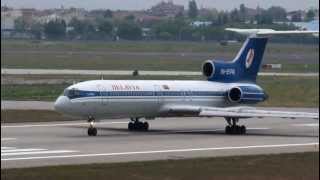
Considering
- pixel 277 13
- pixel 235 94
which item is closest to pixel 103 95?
pixel 235 94

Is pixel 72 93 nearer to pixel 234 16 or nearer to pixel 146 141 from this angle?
pixel 146 141

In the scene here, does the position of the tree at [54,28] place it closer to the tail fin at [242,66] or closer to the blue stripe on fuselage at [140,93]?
the blue stripe on fuselage at [140,93]

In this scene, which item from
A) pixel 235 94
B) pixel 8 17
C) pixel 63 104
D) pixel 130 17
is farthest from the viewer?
pixel 235 94

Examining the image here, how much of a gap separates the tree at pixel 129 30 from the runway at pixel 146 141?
323 centimetres

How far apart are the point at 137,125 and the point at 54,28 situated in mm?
19662

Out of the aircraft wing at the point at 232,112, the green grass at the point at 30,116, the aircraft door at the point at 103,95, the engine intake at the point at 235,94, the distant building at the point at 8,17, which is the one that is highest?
the distant building at the point at 8,17

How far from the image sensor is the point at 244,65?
132ft

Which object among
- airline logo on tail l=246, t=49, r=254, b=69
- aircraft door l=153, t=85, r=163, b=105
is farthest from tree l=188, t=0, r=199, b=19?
airline logo on tail l=246, t=49, r=254, b=69

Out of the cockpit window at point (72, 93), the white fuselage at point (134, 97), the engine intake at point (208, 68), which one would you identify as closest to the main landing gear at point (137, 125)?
the white fuselage at point (134, 97)

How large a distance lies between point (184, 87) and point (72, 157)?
536 inches

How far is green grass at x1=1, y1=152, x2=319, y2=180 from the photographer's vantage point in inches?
766

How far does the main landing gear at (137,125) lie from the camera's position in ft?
122

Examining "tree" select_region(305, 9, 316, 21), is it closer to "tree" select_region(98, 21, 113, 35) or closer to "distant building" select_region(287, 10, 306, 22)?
"distant building" select_region(287, 10, 306, 22)

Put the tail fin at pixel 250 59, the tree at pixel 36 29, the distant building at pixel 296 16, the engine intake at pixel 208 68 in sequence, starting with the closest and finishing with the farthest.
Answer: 1. the tree at pixel 36 29
2. the distant building at pixel 296 16
3. the engine intake at pixel 208 68
4. the tail fin at pixel 250 59
